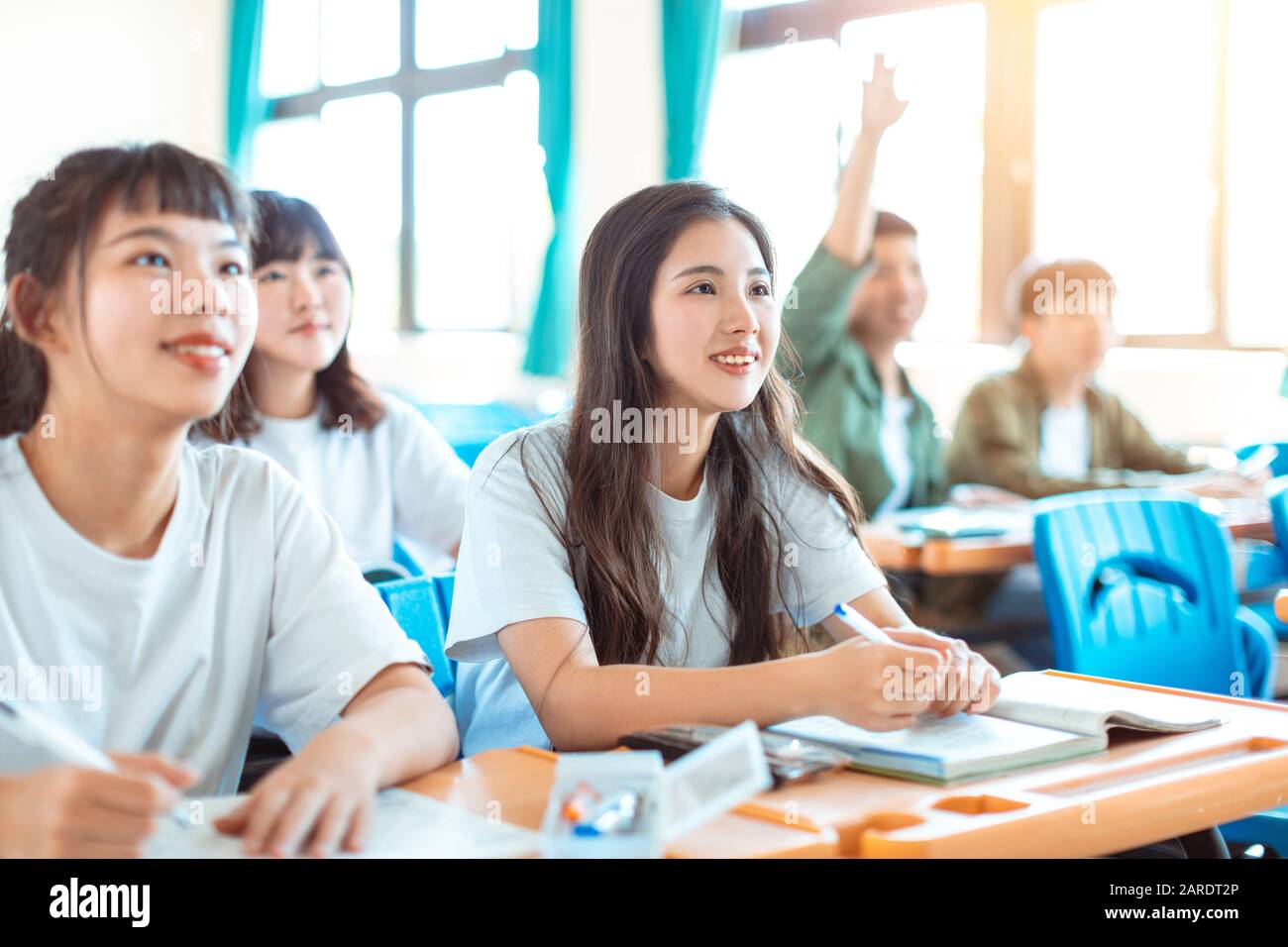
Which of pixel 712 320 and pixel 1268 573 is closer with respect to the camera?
pixel 712 320

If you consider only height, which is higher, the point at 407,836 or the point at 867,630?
the point at 867,630

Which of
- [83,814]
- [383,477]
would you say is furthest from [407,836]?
[383,477]

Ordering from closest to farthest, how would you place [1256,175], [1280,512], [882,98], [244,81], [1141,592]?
[1141,592]
[882,98]
[1280,512]
[1256,175]
[244,81]

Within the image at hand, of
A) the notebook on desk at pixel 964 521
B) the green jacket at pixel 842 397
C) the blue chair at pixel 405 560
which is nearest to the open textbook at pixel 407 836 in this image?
the blue chair at pixel 405 560

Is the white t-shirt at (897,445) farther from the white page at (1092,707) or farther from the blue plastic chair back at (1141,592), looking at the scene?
the white page at (1092,707)

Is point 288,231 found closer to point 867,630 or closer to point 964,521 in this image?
point 964,521

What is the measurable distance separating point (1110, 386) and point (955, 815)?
13.1ft

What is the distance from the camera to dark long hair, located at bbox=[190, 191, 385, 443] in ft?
8.50

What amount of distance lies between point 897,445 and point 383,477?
1388mm

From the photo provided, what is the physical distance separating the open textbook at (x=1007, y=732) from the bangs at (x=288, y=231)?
1682mm

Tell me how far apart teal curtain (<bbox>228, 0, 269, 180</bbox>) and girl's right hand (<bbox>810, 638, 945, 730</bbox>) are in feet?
24.3

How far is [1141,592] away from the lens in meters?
2.29

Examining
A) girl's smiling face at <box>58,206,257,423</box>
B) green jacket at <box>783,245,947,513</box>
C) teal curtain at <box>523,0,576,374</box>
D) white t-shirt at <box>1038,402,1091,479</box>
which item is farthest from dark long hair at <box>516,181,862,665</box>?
teal curtain at <box>523,0,576,374</box>

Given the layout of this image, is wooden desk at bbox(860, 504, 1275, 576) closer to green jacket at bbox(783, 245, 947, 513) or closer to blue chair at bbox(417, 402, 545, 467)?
green jacket at bbox(783, 245, 947, 513)
